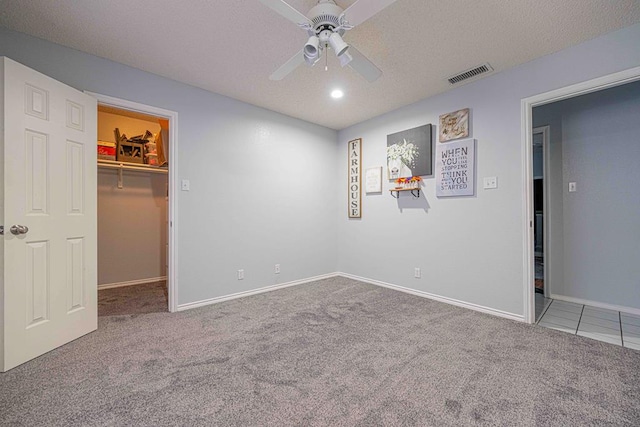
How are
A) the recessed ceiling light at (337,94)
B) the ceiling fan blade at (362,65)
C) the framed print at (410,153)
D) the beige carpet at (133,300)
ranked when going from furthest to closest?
1. the framed print at (410,153)
2. the recessed ceiling light at (337,94)
3. the beige carpet at (133,300)
4. the ceiling fan blade at (362,65)

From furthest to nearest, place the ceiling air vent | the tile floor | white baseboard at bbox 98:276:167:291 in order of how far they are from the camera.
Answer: white baseboard at bbox 98:276:167:291
the ceiling air vent
the tile floor

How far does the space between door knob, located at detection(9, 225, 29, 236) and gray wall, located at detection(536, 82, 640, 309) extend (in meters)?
5.21

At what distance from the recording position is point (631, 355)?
194 cm

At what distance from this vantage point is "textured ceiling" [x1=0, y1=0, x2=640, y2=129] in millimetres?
1854

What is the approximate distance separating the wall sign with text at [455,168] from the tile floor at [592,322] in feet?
4.75

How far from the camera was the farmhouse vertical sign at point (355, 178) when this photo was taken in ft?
13.7

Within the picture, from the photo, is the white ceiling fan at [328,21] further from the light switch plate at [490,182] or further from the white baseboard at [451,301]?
the white baseboard at [451,301]

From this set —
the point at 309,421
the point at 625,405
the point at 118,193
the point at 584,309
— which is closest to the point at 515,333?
the point at 625,405

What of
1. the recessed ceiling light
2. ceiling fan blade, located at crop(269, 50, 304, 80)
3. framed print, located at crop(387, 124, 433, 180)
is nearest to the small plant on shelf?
framed print, located at crop(387, 124, 433, 180)

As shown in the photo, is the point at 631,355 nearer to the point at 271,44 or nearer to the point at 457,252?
the point at 457,252

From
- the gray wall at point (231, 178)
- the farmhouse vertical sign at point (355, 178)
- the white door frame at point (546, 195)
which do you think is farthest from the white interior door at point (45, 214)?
the white door frame at point (546, 195)

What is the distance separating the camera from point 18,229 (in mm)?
1842

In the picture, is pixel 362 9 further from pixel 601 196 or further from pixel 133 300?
pixel 133 300

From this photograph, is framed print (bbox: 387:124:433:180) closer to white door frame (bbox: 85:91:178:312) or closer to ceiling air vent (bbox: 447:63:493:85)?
ceiling air vent (bbox: 447:63:493:85)
